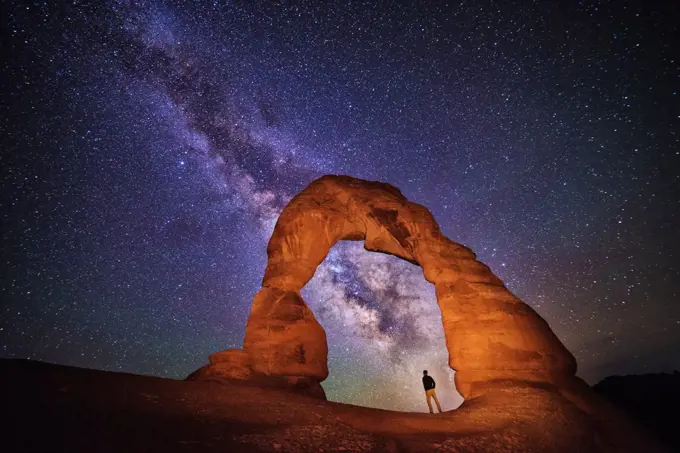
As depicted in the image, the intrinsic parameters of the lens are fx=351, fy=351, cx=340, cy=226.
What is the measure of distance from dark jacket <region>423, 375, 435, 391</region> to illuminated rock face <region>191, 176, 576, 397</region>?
7.41 feet

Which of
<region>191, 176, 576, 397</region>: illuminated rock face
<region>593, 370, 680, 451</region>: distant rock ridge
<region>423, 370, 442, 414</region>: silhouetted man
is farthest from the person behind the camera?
<region>593, 370, 680, 451</region>: distant rock ridge

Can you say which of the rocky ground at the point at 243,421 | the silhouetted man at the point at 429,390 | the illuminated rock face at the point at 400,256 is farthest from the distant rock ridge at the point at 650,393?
the rocky ground at the point at 243,421

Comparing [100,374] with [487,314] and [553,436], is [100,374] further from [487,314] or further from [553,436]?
[487,314]

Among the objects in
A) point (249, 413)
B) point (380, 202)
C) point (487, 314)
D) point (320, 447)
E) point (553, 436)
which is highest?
point (380, 202)

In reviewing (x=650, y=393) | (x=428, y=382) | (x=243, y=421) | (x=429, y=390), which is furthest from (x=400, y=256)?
(x=650, y=393)

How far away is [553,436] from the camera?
775 centimetres

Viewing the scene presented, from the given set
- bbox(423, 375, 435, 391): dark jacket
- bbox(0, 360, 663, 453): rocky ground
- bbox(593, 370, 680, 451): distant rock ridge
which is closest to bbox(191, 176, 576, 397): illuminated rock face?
bbox(0, 360, 663, 453): rocky ground

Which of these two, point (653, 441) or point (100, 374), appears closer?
point (100, 374)

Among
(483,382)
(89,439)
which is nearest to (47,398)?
(89,439)

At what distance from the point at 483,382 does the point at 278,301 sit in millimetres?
7853

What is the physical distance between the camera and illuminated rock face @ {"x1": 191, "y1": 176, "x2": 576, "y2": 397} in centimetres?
1134

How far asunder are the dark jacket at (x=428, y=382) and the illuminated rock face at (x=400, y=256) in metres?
2.26

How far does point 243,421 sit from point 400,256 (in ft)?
37.7

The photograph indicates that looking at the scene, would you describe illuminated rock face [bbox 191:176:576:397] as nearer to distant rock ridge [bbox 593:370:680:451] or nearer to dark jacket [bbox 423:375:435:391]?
dark jacket [bbox 423:375:435:391]
